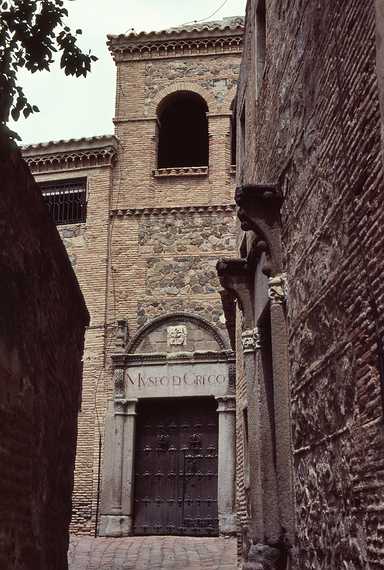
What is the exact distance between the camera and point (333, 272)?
4953mm

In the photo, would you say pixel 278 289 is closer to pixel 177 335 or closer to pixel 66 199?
pixel 177 335

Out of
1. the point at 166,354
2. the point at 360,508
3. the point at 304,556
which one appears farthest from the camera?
the point at 166,354

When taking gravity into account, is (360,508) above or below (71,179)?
below

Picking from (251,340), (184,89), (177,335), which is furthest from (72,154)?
(251,340)

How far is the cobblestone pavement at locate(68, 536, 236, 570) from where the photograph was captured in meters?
9.59

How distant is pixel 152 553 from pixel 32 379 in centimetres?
651

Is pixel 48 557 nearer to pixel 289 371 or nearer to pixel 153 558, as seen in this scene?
pixel 289 371

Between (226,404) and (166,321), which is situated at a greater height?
(166,321)

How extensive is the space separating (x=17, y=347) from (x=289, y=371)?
242cm

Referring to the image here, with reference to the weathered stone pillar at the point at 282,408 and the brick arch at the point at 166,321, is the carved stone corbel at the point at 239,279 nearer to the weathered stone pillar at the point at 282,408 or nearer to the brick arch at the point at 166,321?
the weathered stone pillar at the point at 282,408

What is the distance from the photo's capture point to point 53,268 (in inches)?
243

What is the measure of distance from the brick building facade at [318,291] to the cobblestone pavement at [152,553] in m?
1.90

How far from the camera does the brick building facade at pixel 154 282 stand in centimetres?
1422

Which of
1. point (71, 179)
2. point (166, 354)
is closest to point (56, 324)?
point (166, 354)
